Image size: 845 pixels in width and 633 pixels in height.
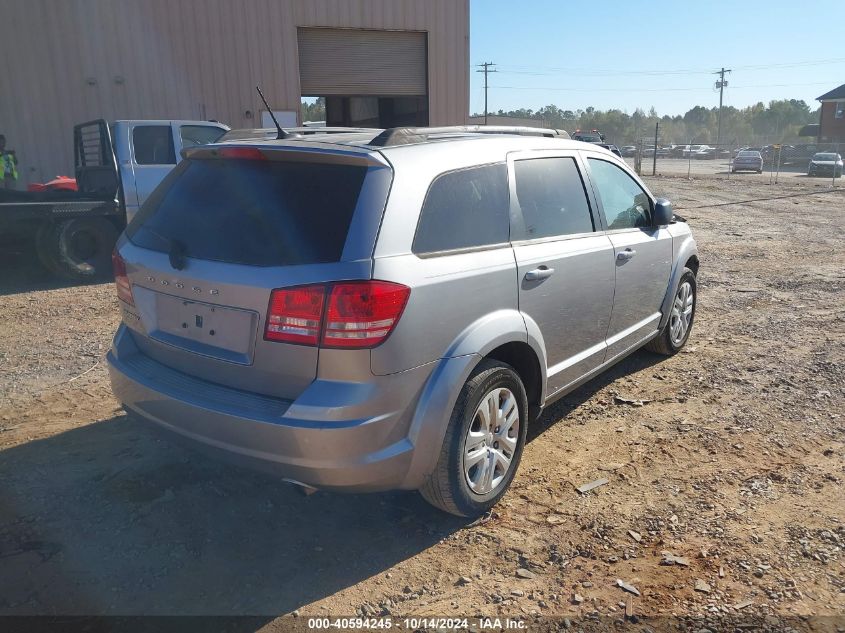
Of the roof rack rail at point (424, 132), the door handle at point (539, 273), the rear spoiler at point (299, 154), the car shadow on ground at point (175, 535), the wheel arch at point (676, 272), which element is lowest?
the car shadow on ground at point (175, 535)

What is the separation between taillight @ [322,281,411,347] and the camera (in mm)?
2641

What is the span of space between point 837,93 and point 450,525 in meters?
64.7

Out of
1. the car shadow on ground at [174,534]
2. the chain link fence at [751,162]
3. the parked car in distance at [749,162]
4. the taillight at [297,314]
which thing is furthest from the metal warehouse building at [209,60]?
the parked car in distance at [749,162]

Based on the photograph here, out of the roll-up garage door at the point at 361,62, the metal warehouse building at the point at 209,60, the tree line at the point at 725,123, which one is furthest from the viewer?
the tree line at the point at 725,123

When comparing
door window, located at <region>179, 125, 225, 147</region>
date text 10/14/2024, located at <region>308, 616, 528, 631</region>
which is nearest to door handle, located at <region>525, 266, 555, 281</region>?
date text 10/14/2024, located at <region>308, 616, 528, 631</region>

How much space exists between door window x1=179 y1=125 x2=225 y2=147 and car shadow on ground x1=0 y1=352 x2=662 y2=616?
670 cm

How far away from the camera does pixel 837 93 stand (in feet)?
181

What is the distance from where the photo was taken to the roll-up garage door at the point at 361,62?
16.8m

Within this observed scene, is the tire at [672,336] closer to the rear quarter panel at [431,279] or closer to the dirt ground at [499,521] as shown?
the dirt ground at [499,521]

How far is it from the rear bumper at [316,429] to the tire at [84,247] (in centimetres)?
678

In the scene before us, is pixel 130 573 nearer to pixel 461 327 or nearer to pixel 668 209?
pixel 461 327

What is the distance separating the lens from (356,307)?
2646 mm

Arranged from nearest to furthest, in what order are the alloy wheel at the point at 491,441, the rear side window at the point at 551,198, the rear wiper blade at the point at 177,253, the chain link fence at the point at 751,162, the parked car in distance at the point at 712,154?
the rear wiper blade at the point at 177,253 < the alloy wheel at the point at 491,441 < the rear side window at the point at 551,198 < the chain link fence at the point at 751,162 < the parked car in distance at the point at 712,154

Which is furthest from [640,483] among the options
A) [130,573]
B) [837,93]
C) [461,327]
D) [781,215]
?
[837,93]
